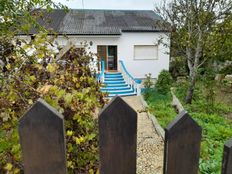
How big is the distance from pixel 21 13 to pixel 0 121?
3215 millimetres

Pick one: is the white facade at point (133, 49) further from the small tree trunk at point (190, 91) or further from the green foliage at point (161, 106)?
the small tree trunk at point (190, 91)

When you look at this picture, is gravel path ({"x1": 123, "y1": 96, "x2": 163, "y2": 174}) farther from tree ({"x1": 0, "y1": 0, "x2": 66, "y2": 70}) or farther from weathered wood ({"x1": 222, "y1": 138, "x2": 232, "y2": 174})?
tree ({"x1": 0, "y1": 0, "x2": 66, "y2": 70})

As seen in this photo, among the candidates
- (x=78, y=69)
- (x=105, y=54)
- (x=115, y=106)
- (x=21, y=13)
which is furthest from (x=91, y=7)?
(x=115, y=106)

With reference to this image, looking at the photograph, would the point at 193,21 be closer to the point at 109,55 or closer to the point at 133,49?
the point at 133,49

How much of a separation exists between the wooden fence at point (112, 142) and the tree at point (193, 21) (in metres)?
7.05

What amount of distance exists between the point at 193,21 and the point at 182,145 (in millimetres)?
7618

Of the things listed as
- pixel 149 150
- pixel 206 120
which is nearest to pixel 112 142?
pixel 149 150

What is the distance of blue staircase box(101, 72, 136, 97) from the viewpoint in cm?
1233

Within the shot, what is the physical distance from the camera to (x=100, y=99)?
2.37 metres

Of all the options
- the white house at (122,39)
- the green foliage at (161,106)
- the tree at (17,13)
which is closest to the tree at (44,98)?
the tree at (17,13)

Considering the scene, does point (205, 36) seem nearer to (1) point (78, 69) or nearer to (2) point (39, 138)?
(1) point (78, 69)

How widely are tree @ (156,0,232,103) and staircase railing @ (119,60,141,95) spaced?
3581 millimetres

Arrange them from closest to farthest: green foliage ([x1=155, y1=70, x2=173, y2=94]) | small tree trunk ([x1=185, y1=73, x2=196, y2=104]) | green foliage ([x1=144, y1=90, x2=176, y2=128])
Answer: green foliage ([x1=144, y1=90, x2=176, y2=128]) < small tree trunk ([x1=185, y1=73, x2=196, y2=104]) < green foliage ([x1=155, y1=70, x2=173, y2=94])

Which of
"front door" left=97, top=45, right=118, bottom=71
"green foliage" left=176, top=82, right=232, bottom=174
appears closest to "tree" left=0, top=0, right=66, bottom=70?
"green foliage" left=176, top=82, right=232, bottom=174
